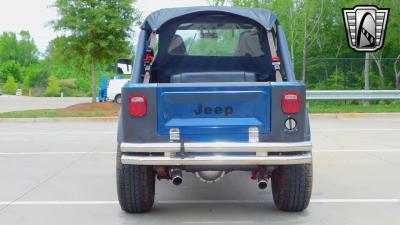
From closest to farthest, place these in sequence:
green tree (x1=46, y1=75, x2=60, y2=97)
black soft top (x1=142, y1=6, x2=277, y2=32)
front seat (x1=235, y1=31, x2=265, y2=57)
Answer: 1. black soft top (x1=142, y1=6, x2=277, y2=32)
2. front seat (x1=235, y1=31, x2=265, y2=57)
3. green tree (x1=46, y1=75, x2=60, y2=97)

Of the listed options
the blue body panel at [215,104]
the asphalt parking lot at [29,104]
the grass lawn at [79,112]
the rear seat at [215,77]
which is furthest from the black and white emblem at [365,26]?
the asphalt parking lot at [29,104]

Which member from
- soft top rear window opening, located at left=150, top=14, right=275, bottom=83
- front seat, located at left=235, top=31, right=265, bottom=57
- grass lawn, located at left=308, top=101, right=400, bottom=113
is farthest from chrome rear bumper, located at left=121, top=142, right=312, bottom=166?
grass lawn, located at left=308, top=101, right=400, bottom=113

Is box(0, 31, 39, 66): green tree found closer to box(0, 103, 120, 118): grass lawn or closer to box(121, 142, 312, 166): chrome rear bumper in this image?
box(0, 103, 120, 118): grass lawn

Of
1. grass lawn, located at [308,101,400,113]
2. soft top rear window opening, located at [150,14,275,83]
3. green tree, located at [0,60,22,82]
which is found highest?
green tree, located at [0,60,22,82]

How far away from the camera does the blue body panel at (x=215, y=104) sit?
5301mm

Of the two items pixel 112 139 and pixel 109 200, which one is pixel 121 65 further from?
pixel 112 139

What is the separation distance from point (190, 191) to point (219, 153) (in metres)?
2.11

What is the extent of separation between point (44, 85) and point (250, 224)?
6936 centimetres

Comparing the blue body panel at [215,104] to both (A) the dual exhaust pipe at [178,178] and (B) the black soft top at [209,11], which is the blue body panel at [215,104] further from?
(B) the black soft top at [209,11]

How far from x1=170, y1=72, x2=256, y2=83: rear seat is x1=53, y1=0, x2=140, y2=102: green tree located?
54.2 ft

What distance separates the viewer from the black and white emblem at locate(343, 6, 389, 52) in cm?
1978

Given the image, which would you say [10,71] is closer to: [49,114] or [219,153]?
[49,114]

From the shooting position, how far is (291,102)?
5.25 meters

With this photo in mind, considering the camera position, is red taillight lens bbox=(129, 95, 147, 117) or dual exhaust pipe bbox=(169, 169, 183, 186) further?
dual exhaust pipe bbox=(169, 169, 183, 186)
